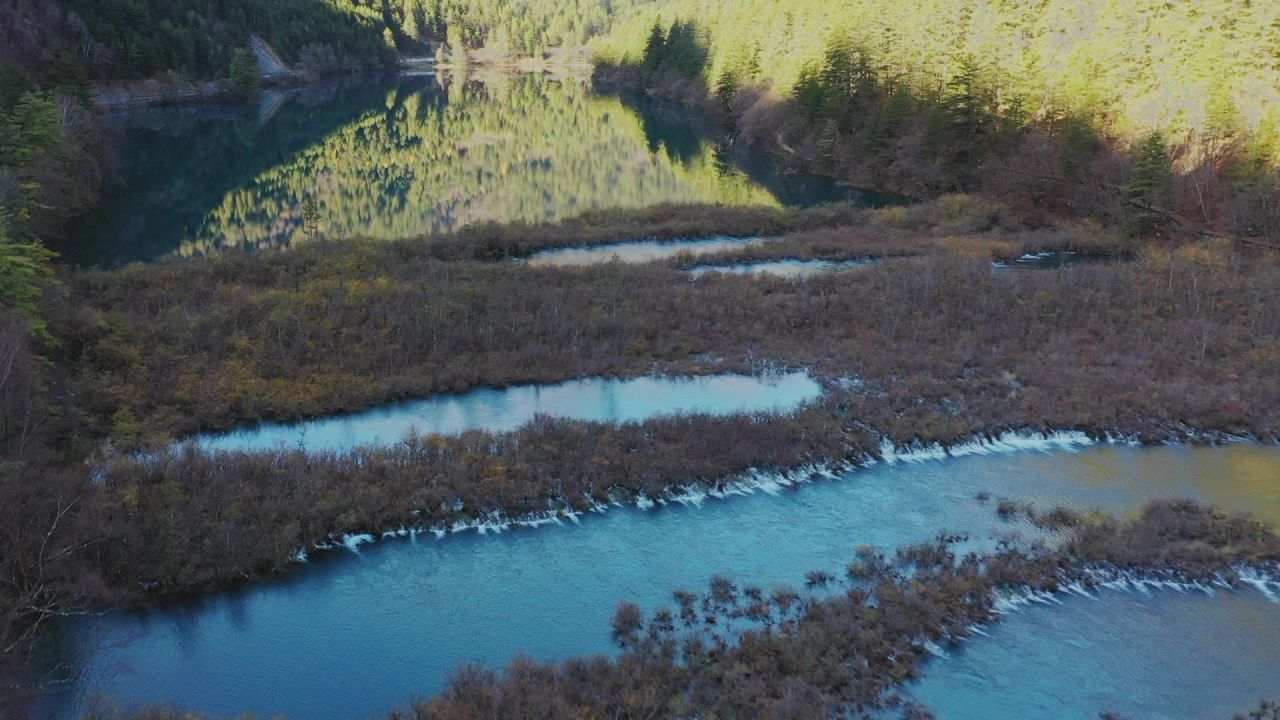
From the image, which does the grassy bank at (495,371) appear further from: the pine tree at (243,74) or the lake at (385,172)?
the pine tree at (243,74)

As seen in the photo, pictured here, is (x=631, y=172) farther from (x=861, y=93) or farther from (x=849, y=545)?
(x=849, y=545)

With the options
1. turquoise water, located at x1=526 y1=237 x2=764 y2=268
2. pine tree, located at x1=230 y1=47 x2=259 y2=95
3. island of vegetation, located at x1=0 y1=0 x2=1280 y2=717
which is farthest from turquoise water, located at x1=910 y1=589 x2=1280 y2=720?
pine tree, located at x1=230 y1=47 x2=259 y2=95

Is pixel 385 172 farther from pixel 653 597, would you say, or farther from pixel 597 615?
pixel 597 615

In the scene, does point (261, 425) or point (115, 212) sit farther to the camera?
point (115, 212)

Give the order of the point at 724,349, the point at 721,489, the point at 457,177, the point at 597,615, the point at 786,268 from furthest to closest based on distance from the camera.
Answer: the point at 457,177, the point at 786,268, the point at 724,349, the point at 721,489, the point at 597,615

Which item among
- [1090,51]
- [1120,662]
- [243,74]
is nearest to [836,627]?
[1120,662]

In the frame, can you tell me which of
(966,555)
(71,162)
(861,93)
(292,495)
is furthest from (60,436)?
(861,93)

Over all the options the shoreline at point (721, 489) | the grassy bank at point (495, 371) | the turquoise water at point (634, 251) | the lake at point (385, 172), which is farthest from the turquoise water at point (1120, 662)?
the lake at point (385, 172)
